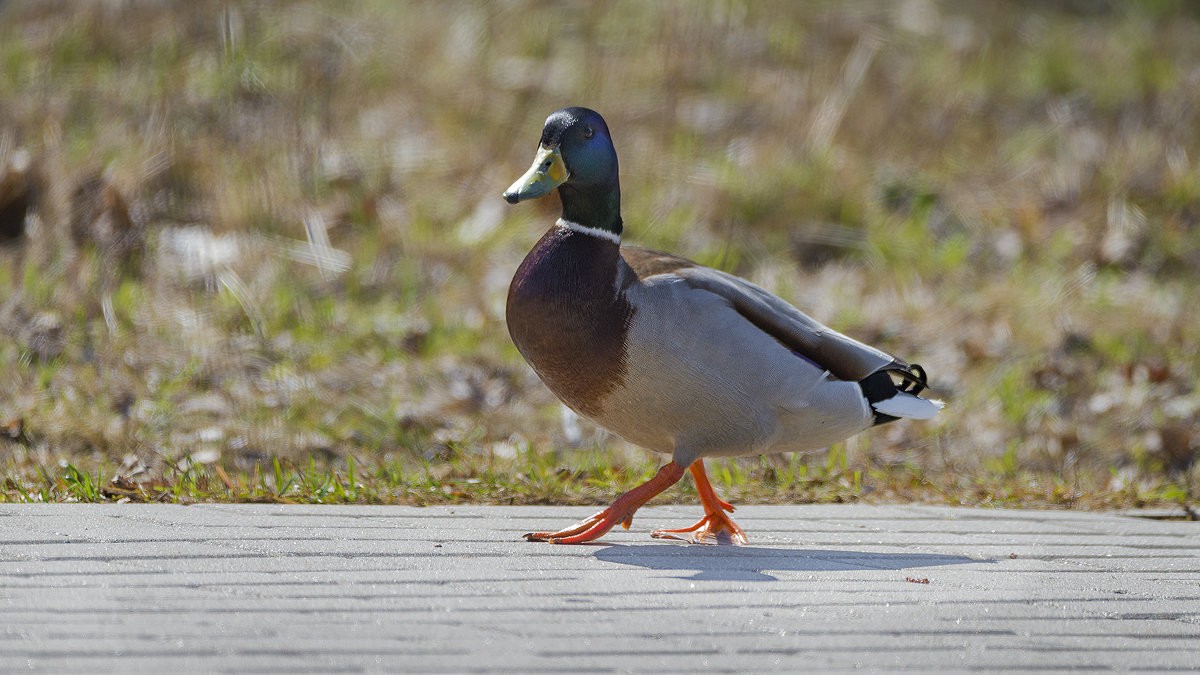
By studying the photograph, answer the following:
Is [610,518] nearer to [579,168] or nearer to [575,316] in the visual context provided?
[575,316]

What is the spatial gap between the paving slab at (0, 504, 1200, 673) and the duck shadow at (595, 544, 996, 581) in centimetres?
1

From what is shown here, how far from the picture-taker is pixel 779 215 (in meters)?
8.08

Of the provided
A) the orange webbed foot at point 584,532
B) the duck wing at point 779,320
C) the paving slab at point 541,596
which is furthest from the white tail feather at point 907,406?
the orange webbed foot at point 584,532

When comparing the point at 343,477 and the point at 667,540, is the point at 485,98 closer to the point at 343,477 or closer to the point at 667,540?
the point at 343,477

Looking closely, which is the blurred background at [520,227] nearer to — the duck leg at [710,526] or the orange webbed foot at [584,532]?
the duck leg at [710,526]

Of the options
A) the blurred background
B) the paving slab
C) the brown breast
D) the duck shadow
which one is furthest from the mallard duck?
the blurred background

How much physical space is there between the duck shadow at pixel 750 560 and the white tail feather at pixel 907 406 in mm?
493

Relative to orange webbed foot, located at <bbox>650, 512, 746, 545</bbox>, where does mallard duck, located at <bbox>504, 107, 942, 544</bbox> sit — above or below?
above

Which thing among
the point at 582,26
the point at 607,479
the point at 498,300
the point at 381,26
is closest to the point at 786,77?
the point at 582,26

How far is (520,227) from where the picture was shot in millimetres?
7598

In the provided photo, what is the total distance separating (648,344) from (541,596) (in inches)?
32.7

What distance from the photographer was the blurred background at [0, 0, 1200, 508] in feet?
15.6

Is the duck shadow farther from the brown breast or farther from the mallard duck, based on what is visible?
the brown breast

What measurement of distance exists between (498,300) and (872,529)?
3213 millimetres
